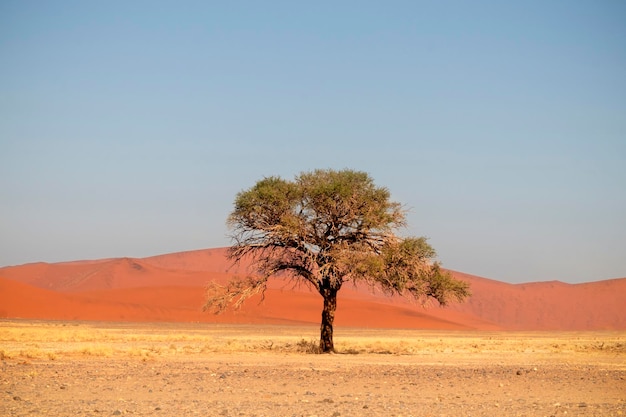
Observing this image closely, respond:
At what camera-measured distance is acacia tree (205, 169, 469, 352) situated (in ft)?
107

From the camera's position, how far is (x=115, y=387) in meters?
19.6

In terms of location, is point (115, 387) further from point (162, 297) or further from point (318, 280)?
point (162, 297)

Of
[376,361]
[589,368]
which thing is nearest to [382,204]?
[376,361]

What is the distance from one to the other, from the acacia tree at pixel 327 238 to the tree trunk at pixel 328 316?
40mm

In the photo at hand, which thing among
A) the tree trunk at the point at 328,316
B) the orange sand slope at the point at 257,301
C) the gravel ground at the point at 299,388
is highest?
the orange sand slope at the point at 257,301

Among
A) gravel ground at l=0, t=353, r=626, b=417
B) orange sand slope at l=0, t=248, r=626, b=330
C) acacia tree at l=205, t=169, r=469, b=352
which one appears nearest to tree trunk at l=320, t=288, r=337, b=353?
acacia tree at l=205, t=169, r=469, b=352

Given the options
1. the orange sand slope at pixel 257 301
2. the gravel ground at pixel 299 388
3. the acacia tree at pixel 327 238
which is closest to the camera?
the gravel ground at pixel 299 388

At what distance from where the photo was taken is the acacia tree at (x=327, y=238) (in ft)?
107

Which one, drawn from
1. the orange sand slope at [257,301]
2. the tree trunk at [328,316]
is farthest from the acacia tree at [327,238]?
the orange sand slope at [257,301]

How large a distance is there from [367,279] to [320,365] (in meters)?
5.49

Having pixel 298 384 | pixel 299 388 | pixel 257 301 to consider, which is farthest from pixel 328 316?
pixel 257 301

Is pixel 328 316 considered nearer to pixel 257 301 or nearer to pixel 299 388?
pixel 299 388

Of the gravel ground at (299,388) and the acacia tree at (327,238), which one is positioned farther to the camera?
the acacia tree at (327,238)

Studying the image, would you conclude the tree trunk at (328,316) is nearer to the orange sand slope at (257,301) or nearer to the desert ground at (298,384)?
the desert ground at (298,384)
